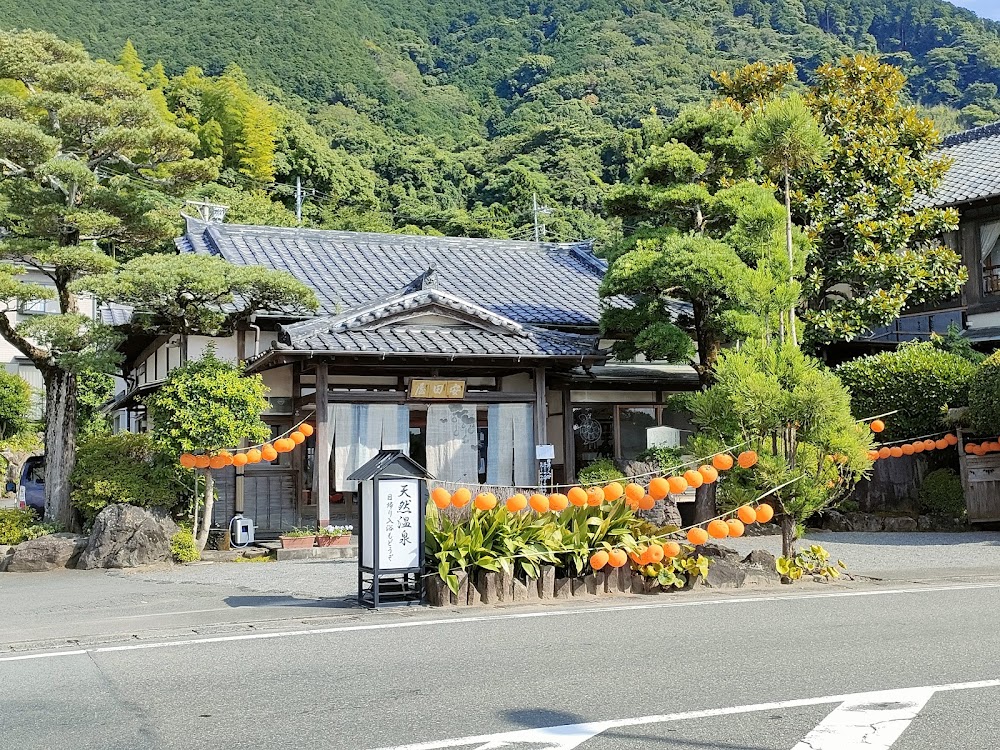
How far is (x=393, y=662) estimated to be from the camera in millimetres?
6887

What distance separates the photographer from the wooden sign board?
17484mm

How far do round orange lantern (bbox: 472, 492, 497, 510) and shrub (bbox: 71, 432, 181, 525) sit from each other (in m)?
7.51

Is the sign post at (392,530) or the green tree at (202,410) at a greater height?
the green tree at (202,410)

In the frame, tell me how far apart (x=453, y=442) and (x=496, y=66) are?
245ft

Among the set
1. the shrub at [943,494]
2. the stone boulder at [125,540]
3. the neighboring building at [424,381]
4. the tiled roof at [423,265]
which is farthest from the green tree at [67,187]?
the shrub at [943,494]

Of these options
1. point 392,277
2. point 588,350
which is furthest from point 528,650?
point 392,277

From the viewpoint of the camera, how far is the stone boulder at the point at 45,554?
14.2m

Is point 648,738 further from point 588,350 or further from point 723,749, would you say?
point 588,350

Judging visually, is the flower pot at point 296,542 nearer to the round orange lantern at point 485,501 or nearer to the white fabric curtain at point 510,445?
the white fabric curtain at point 510,445

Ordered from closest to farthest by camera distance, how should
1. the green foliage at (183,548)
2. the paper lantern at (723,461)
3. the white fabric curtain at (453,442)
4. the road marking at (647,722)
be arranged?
the road marking at (647,722)
the paper lantern at (723,461)
the green foliage at (183,548)
the white fabric curtain at (453,442)

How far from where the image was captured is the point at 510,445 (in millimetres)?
18016

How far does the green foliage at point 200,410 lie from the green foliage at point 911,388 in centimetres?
1056

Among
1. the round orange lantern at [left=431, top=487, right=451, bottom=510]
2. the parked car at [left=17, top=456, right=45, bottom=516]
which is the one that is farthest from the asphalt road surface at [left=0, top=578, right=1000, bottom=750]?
the parked car at [left=17, top=456, right=45, bottom=516]

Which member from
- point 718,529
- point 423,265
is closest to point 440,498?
point 718,529
